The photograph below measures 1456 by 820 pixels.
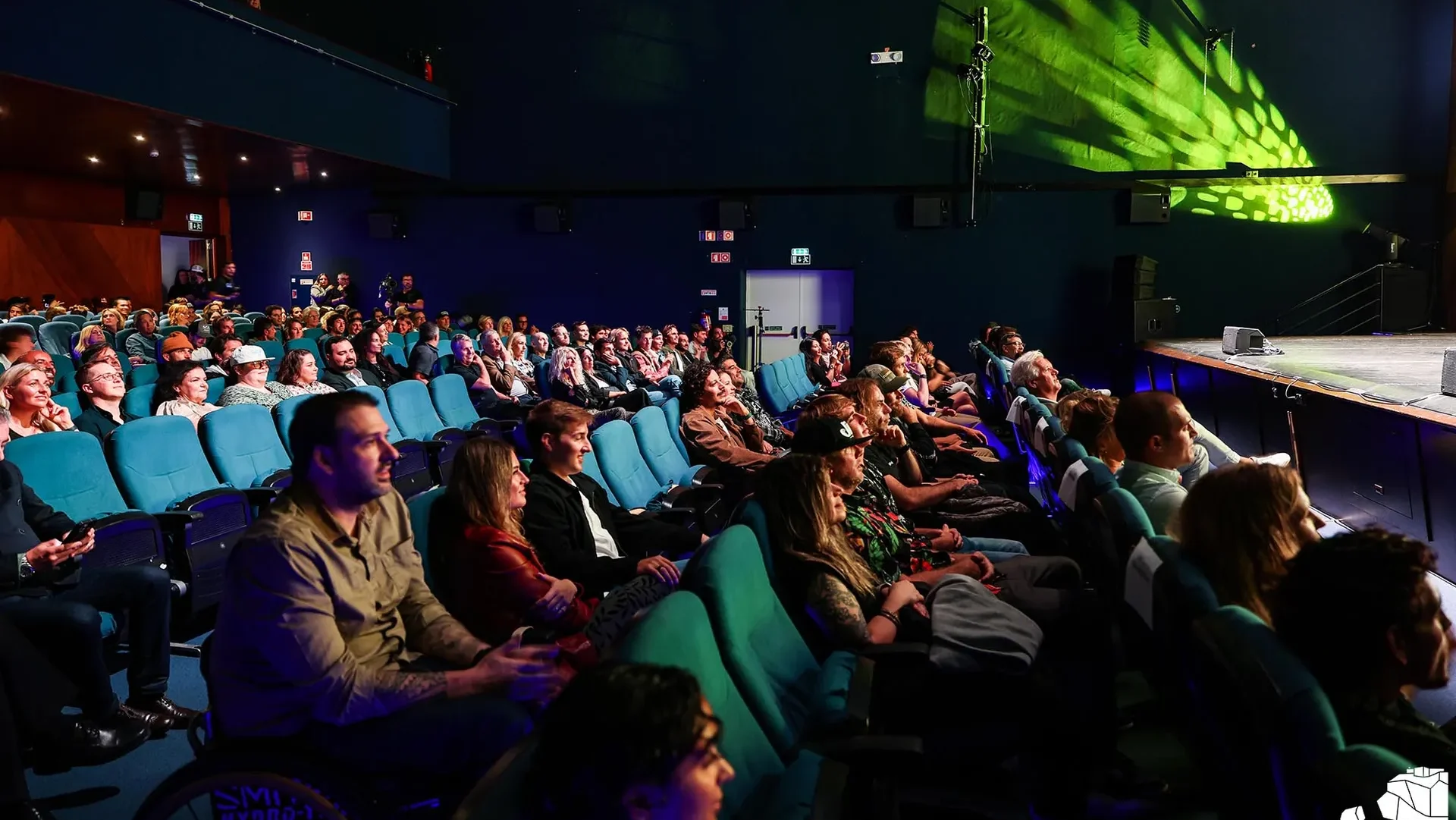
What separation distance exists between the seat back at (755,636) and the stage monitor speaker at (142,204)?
16.1m

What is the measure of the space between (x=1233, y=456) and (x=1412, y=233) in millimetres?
11325

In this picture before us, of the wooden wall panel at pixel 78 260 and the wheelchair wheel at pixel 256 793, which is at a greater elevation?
the wooden wall panel at pixel 78 260

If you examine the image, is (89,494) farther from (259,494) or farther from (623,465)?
(623,465)

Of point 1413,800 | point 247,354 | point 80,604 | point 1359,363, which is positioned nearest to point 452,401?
point 247,354

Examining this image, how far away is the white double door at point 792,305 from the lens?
13.8 meters

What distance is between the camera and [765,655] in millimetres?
2205

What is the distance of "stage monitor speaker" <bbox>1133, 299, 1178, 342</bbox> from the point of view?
11.9 m

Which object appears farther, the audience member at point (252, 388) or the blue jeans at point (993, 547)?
the audience member at point (252, 388)

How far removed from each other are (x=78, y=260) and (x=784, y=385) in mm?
12842

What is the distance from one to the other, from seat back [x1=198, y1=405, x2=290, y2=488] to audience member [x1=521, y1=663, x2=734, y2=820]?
3635mm

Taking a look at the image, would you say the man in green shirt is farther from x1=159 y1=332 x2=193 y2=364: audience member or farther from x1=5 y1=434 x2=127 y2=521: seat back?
x1=159 y1=332 x2=193 y2=364: audience member

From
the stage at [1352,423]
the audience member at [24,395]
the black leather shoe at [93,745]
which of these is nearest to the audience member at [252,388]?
the audience member at [24,395]

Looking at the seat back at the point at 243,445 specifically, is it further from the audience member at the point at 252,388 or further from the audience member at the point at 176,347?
the audience member at the point at 176,347

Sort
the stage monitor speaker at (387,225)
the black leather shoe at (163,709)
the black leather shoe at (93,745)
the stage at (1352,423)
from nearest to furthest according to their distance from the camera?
the black leather shoe at (93,745), the black leather shoe at (163,709), the stage at (1352,423), the stage monitor speaker at (387,225)
